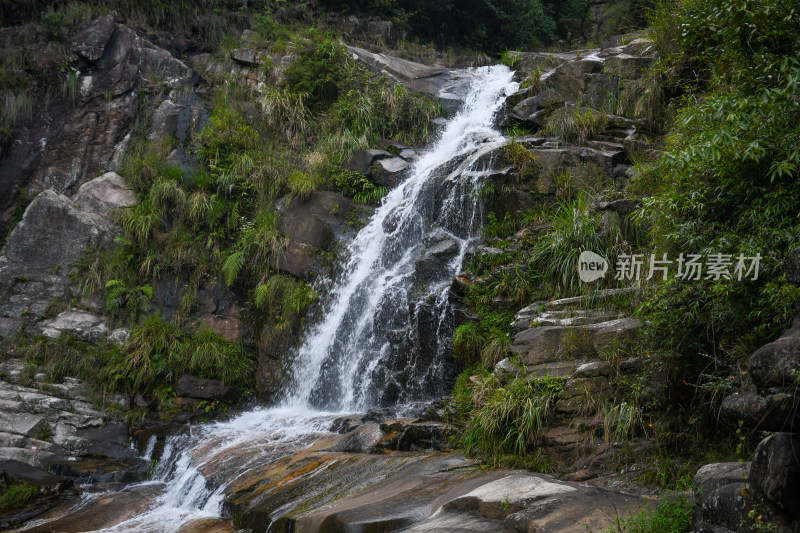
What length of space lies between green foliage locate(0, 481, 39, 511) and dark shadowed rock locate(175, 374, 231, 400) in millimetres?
3096

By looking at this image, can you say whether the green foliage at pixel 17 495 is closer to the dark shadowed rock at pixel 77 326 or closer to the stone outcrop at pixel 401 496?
the stone outcrop at pixel 401 496

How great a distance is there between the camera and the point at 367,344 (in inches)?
379

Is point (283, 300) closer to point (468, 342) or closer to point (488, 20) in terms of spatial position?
point (468, 342)

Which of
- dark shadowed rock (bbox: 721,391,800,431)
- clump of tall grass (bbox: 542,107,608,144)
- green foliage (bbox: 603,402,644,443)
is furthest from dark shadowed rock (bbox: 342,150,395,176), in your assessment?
dark shadowed rock (bbox: 721,391,800,431)

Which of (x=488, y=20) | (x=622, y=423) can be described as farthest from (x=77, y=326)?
(x=488, y=20)

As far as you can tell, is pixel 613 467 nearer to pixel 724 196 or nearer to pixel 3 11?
pixel 724 196

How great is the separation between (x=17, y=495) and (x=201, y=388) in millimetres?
3473

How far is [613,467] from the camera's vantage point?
16.3 ft

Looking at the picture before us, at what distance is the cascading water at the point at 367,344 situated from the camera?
7.33 meters

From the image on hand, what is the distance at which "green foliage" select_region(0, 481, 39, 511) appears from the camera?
7.03m

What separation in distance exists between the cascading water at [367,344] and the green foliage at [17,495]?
1172 mm

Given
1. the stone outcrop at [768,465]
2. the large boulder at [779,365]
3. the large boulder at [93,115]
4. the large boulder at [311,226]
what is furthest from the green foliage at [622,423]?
the large boulder at [93,115]

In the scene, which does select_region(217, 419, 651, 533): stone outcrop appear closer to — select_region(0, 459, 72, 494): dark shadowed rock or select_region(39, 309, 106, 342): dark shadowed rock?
select_region(0, 459, 72, 494): dark shadowed rock

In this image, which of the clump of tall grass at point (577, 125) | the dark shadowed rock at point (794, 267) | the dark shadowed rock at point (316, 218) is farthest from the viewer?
the dark shadowed rock at point (316, 218)
